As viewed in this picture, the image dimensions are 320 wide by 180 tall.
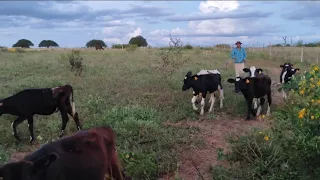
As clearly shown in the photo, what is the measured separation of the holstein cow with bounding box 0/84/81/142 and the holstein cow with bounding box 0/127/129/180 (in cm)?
499

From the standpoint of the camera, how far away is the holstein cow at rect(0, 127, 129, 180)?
462cm

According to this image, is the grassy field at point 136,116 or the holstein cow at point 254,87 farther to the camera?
the holstein cow at point 254,87

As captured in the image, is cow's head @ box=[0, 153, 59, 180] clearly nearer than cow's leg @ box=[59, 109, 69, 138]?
Yes

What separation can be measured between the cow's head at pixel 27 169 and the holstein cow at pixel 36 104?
226 inches

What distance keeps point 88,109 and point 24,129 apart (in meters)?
1.85

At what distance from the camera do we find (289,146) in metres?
6.35

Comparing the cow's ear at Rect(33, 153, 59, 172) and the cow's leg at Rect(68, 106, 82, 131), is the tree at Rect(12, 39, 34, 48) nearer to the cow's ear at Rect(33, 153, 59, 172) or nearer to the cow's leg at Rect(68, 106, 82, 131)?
the cow's leg at Rect(68, 106, 82, 131)

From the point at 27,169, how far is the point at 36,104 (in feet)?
19.6

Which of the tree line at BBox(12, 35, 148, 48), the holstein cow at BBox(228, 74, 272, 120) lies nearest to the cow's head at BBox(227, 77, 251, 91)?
the holstein cow at BBox(228, 74, 272, 120)

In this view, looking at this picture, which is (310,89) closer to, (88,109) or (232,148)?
(232,148)

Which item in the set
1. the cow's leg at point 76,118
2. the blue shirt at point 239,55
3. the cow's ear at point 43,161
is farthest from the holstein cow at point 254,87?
the cow's ear at point 43,161

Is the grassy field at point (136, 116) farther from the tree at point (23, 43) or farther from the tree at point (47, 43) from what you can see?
the tree at point (47, 43)

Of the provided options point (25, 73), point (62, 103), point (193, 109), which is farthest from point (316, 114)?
point (25, 73)

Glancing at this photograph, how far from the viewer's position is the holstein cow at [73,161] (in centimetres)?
462
